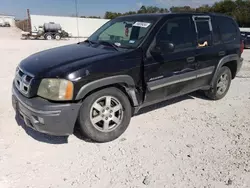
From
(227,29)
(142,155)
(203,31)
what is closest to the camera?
(142,155)

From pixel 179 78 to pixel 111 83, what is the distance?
1.42 metres

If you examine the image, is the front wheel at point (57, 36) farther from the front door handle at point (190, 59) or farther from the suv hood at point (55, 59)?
the front door handle at point (190, 59)

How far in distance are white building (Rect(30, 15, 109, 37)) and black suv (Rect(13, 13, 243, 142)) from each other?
96.7 feet

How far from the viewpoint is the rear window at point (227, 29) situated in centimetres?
473

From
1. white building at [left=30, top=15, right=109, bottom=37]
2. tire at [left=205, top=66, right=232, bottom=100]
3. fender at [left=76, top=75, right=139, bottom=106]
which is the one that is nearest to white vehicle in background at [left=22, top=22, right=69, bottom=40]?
white building at [left=30, top=15, right=109, bottom=37]

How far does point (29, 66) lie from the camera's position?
3.19 m

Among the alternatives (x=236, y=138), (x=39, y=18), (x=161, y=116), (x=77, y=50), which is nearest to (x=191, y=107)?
(x=161, y=116)

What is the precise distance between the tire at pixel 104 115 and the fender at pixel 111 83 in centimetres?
11

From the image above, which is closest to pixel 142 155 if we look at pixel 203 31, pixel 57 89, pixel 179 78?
pixel 57 89

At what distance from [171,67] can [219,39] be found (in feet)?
5.25

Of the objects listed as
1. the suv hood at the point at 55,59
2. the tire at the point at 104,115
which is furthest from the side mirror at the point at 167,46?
the tire at the point at 104,115

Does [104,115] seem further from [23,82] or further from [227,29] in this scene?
[227,29]

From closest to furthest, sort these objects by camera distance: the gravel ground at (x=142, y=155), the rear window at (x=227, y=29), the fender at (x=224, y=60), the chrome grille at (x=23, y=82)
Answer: the gravel ground at (x=142, y=155) < the chrome grille at (x=23, y=82) < the fender at (x=224, y=60) < the rear window at (x=227, y=29)

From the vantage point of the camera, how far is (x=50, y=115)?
9.05ft
